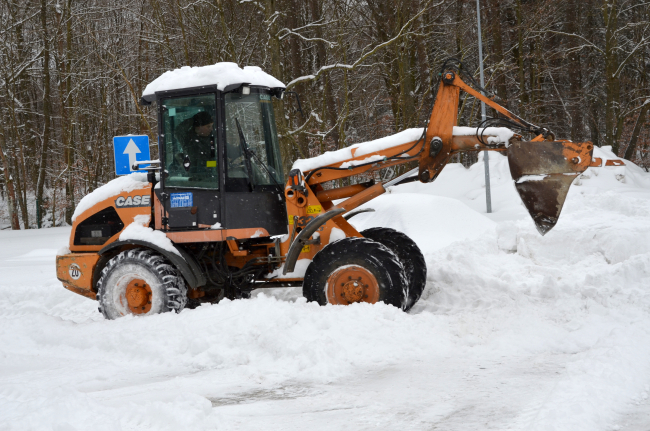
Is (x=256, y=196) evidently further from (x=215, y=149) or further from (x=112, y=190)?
(x=112, y=190)

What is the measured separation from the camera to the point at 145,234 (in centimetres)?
637

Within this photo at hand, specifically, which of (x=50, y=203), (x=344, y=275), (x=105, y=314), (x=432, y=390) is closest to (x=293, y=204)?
(x=344, y=275)

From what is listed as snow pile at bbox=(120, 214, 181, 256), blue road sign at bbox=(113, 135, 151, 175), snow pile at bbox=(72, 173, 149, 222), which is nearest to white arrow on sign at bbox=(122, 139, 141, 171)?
blue road sign at bbox=(113, 135, 151, 175)

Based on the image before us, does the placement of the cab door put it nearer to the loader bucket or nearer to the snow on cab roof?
the snow on cab roof

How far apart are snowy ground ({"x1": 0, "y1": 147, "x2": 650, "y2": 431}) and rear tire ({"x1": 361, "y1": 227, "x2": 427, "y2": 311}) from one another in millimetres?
206

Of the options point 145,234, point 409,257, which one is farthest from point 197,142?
point 409,257

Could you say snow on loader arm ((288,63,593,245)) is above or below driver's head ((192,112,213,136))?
below

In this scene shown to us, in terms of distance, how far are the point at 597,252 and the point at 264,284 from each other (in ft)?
16.8

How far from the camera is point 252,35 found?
18344mm

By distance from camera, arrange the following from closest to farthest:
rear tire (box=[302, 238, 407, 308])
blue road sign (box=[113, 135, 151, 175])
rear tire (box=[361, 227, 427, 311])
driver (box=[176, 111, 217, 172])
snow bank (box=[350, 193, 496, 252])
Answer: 1. rear tire (box=[302, 238, 407, 308])
2. driver (box=[176, 111, 217, 172])
3. rear tire (box=[361, 227, 427, 311])
4. blue road sign (box=[113, 135, 151, 175])
5. snow bank (box=[350, 193, 496, 252])

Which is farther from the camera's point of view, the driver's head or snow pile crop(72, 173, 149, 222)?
snow pile crop(72, 173, 149, 222)

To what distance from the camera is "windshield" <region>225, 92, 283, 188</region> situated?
615cm

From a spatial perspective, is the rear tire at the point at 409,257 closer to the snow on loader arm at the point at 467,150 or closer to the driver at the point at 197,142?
the snow on loader arm at the point at 467,150

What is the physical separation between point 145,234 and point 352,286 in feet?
7.71
